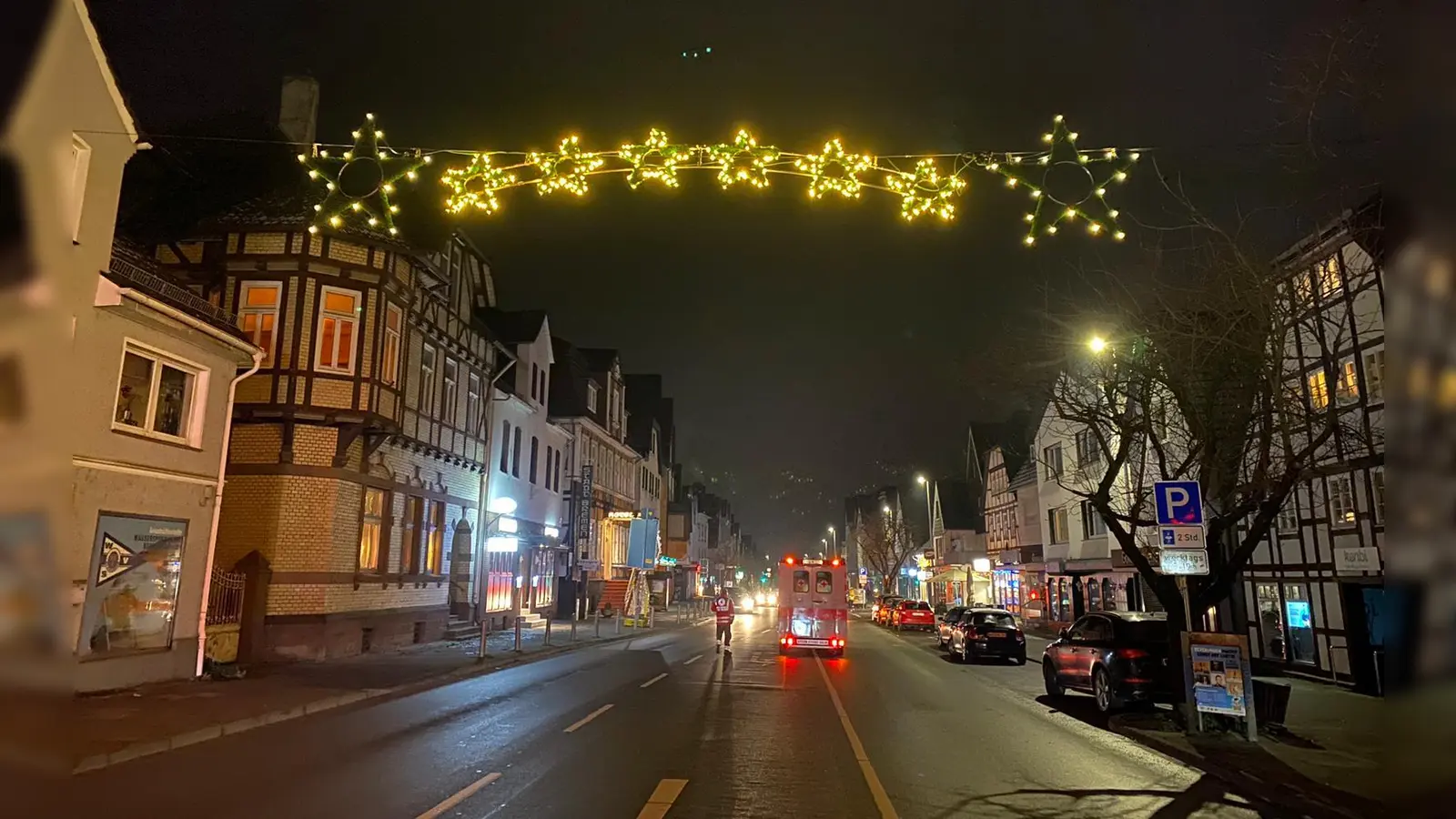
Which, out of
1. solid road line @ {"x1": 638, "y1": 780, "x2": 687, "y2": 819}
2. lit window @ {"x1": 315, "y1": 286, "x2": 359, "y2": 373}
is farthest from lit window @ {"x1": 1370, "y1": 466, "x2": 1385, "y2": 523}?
lit window @ {"x1": 315, "y1": 286, "x2": 359, "y2": 373}

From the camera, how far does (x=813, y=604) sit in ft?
80.7

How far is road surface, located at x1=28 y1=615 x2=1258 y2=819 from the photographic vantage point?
6.89m

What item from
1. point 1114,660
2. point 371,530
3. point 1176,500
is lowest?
point 1114,660

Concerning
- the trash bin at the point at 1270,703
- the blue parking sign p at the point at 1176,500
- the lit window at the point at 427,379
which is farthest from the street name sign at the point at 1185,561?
the lit window at the point at 427,379

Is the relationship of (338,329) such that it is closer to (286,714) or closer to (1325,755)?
(286,714)

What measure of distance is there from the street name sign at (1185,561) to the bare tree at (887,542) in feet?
160

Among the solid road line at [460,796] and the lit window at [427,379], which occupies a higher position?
the lit window at [427,379]

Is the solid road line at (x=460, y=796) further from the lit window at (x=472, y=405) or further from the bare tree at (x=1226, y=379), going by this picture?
the lit window at (x=472, y=405)

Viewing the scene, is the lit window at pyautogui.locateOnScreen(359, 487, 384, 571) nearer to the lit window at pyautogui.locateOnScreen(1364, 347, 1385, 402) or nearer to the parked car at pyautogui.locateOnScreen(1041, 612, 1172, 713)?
the parked car at pyautogui.locateOnScreen(1041, 612, 1172, 713)

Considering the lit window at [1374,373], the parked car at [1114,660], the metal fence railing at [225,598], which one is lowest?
the parked car at [1114,660]

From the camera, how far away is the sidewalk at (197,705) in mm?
5758

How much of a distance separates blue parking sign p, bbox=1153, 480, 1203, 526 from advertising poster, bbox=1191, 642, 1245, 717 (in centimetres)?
174

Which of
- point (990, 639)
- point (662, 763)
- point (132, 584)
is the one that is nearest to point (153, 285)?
point (132, 584)

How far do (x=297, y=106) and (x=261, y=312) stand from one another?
6.47 metres
